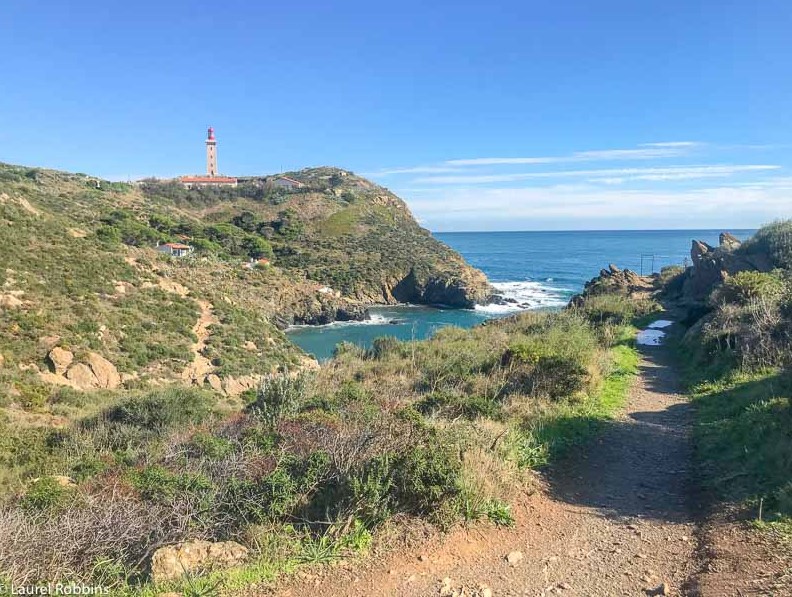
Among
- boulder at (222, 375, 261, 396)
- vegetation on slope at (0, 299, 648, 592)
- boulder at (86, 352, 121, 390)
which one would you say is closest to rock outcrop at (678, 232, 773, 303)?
vegetation on slope at (0, 299, 648, 592)

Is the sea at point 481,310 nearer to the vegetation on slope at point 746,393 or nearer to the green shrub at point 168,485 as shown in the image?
the vegetation on slope at point 746,393

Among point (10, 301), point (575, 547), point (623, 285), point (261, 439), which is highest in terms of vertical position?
point (10, 301)

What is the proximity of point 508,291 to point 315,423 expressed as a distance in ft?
240

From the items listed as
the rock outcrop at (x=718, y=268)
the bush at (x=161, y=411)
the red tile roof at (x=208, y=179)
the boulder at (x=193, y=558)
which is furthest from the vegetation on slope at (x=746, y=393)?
the red tile roof at (x=208, y=179)

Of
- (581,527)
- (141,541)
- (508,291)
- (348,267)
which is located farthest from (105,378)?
(508,291)

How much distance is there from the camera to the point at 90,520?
4.39 meters

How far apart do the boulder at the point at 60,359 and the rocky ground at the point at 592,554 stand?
62.0 ft

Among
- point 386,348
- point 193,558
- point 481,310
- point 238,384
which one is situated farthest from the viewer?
point 481,310

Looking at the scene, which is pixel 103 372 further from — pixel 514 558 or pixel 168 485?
pixel 514 558

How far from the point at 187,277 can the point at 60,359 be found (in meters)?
17.5

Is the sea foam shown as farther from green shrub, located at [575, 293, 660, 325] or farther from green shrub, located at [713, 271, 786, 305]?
green shrub, located at [713, 271, 786, 305]

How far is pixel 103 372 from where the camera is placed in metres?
20.1

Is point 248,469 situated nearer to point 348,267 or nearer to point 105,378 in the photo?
point 105,378

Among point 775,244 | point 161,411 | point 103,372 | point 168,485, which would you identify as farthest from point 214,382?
point 775,244
